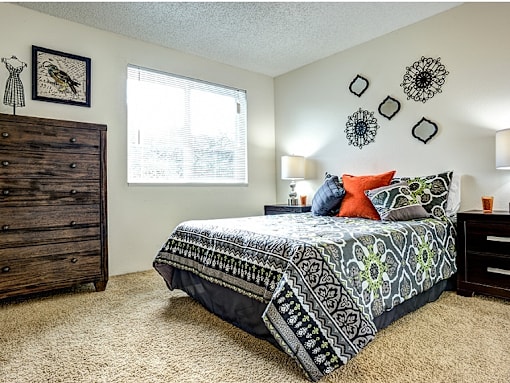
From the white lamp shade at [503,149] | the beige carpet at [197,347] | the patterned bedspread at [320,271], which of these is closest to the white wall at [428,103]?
the white lamp shade at [503,149]

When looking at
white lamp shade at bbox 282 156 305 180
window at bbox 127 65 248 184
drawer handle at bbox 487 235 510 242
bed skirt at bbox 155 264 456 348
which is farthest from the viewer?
white lamp shade at bbox 282 156 305 180

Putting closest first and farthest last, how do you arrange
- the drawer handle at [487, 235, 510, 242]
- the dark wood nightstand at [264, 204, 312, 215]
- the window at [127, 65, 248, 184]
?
the drawer handle at [487, 235, 510, 242] → the window at [127, 65, 248, 184] → the dark wood nightstand at [264, 204, 312, 215]

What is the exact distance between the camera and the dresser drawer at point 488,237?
7.47ft

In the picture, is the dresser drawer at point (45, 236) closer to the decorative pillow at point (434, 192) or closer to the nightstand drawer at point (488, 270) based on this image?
the decorative pillow at point (434, 192)

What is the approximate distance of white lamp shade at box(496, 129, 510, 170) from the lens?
237 centimetres

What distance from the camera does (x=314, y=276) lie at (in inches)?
60.5

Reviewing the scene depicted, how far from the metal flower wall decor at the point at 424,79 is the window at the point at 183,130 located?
1992mm

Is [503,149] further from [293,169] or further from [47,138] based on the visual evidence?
[47,138]

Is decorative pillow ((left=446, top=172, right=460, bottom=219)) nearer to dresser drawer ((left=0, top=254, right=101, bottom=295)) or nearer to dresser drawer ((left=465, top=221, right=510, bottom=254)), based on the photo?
dresser drawer ((left=465, top=221, right=510, bottom=254))

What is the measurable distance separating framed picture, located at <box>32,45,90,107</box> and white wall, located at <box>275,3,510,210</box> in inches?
99.0

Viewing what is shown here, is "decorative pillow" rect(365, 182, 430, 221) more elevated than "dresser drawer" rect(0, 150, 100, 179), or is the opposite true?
"dresser drawer" rect(0, 150, 100, 179)

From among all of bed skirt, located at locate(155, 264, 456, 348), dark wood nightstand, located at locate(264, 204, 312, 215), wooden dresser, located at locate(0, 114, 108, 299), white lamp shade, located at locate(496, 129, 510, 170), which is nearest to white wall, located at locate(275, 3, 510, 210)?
white lamp shade, located at locate(496, 129, 510, 170)

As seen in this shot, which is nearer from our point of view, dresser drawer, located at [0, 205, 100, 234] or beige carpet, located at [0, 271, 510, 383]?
beige carpet, located at [0, 271, 510, 383]

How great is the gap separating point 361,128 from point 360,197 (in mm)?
1022
